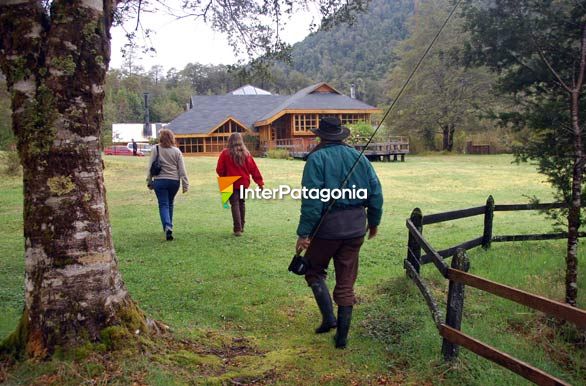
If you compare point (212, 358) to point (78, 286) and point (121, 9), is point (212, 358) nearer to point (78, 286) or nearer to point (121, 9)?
point (78, 286)

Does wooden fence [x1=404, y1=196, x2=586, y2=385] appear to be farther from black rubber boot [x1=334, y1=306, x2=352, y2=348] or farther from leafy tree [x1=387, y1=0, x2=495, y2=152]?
leafy tree [x1=387, y1=0, x2=495, y2=152]

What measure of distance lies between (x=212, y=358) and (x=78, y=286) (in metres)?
1.14

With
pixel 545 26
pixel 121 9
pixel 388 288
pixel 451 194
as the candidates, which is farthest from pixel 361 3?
pixel 451 194

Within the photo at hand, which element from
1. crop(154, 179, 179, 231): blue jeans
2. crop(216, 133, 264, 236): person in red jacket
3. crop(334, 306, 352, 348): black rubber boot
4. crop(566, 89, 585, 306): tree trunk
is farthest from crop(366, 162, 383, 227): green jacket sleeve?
crop(154, 179, 179, 231): blue jeans

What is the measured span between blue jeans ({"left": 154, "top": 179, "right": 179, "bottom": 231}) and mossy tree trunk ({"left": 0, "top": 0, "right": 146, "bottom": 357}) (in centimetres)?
490

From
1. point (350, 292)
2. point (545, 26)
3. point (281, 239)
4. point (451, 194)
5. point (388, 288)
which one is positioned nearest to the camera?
point (350, 292)

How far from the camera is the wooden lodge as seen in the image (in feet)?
141

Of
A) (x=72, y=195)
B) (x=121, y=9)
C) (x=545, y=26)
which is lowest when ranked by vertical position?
(x=72, y=195)

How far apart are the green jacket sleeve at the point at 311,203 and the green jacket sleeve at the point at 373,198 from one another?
463 millimetres

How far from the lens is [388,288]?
5883 mm

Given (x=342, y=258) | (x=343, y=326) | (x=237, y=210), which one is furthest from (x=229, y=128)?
(x=343, y=326)

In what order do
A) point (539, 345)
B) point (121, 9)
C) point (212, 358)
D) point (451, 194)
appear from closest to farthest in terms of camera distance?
1. point (212, 358)
2. point (539, 345)
3. point (121, 9)
4. point (451, 194)

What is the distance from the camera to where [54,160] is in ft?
10.8

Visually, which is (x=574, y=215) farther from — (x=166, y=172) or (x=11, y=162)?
(x=11, y=162)
